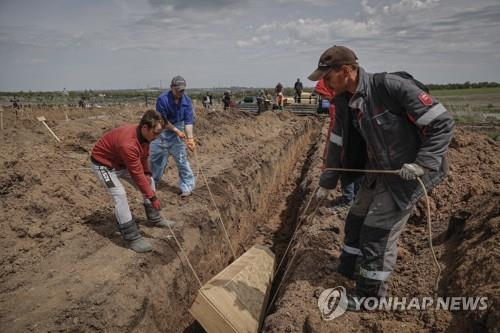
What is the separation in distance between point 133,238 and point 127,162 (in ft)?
3.59

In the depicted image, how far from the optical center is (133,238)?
462 cm

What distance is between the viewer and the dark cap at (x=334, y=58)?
2.92m

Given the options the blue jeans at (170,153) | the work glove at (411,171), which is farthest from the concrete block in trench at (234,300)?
the blue jeans at (170,153)

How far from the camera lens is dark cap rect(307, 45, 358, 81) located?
2918mm

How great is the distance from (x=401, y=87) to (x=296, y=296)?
2.41 m

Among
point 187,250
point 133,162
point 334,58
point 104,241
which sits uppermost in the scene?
point 334,58

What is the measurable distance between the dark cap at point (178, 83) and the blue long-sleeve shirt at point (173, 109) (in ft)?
0.78

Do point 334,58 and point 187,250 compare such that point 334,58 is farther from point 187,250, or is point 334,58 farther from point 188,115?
point 188,115

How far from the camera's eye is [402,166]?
2939 millimetres

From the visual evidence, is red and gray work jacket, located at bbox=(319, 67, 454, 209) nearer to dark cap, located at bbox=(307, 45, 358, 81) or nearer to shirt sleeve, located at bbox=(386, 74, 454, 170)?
shirt sleeve, located at bbox=(386, 74, 454, 170)

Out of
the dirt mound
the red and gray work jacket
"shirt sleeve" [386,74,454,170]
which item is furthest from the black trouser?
"shirt sleeve" [386,74,454,170]

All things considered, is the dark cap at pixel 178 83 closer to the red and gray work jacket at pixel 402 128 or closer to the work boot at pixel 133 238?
the work boot at pixel 133 238

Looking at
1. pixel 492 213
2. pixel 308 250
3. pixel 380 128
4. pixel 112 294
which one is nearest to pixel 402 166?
pixel 380 128

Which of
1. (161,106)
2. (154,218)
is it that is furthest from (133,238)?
(161,106)
